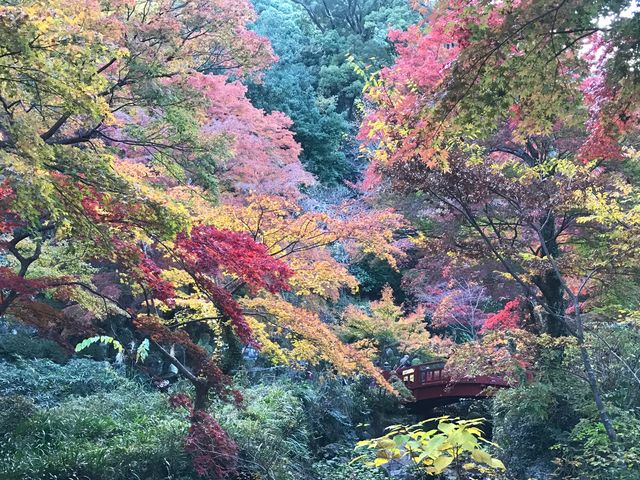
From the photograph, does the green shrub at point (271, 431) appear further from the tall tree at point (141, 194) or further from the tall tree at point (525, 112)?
the tall tree at point (525, 112)

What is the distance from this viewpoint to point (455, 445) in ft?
6.05

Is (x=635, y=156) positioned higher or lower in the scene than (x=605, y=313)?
higher

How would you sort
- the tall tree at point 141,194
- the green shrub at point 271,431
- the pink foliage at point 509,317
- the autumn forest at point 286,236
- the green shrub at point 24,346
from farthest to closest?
1. the green shrub at point 24,346
2. the pink foliage at point 509,317
3. the green shrub at point 271,431
4. the tall tree at point 141,194
5. the autumn forest at point 286,236

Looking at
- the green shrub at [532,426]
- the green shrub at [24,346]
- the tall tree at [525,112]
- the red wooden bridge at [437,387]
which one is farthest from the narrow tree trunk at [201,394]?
the red wooden bridge at [437,387]

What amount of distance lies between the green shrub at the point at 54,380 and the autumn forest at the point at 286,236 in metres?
0.06

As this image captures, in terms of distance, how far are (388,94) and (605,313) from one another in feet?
20.4

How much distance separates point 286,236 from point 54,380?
5.10 meters

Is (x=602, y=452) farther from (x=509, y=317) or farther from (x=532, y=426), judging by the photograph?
(x=509, y=317)

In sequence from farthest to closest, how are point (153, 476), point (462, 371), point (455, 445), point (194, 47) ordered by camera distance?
point (462, 371)
point (194, 47)
point (153, 476)
point (455, 445)

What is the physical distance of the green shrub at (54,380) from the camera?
8.48 meters

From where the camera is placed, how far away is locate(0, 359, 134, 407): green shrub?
8.48 metres

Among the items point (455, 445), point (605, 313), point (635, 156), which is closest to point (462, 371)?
point (605, 313)

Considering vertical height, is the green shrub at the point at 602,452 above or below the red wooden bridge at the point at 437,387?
below

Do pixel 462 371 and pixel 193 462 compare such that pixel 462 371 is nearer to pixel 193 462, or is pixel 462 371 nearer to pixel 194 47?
pixel 193 462
